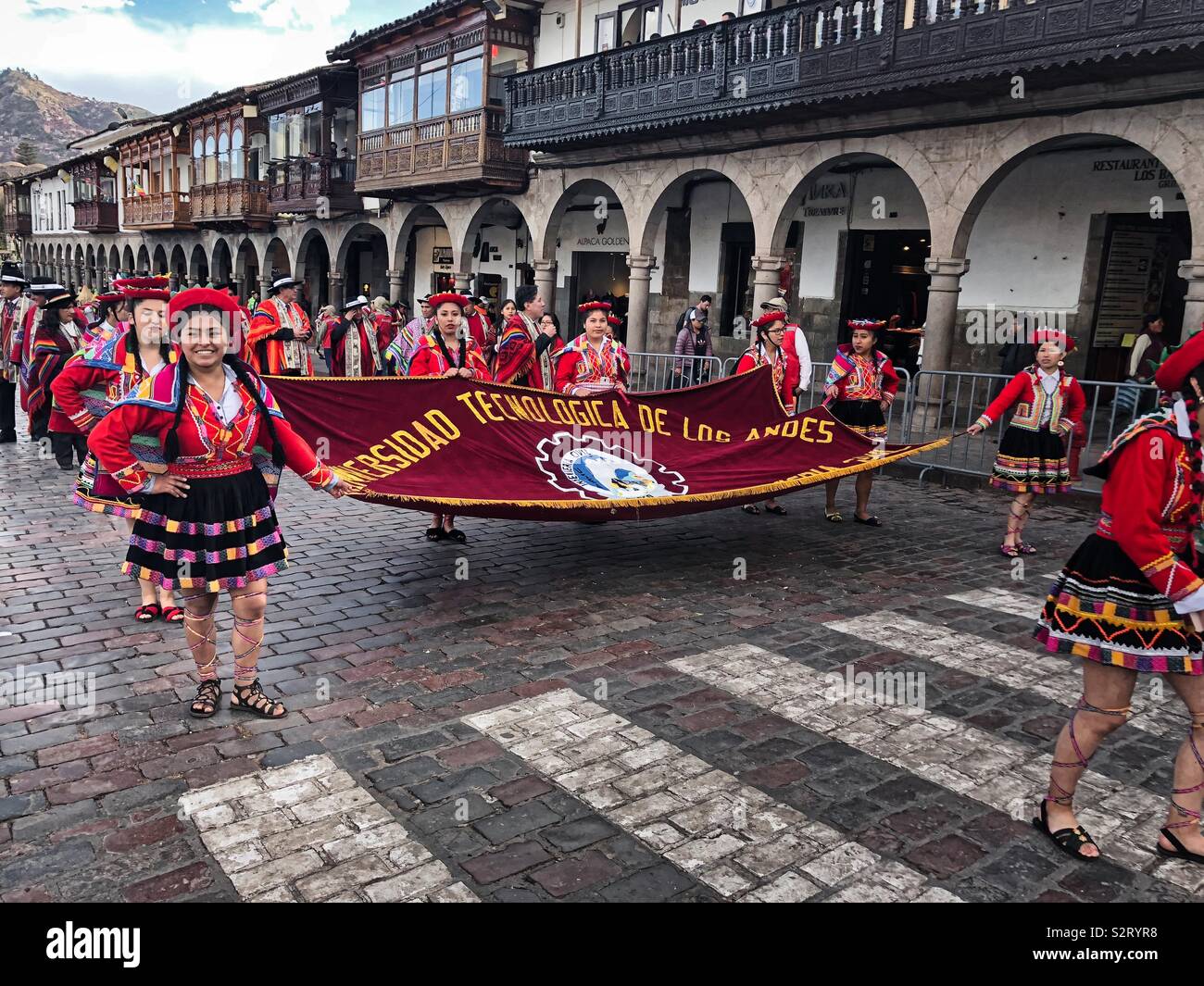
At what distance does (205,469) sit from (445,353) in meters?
4.01

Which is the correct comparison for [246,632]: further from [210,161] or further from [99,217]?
[99,217]

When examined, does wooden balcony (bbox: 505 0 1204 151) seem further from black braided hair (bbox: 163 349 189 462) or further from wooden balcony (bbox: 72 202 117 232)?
wooden balcony (bbox: 72 202 117 232)

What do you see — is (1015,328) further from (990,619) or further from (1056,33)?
(990,619)

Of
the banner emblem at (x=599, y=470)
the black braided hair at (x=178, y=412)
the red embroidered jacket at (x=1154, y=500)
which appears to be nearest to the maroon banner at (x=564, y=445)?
the banner emblem at (x=599, y=470)

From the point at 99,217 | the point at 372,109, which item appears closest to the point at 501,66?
the point at 372,109

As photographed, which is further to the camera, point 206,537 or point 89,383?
point 89,383

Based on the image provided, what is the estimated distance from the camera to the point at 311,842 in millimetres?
3617

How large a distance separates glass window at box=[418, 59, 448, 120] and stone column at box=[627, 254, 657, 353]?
25.5ft

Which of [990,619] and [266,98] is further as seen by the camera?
[266,98]

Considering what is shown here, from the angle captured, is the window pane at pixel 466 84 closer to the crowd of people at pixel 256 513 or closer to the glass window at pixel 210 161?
the crowd of people at pixel 256 513

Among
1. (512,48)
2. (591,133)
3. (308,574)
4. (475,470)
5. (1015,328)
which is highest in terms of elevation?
(512,48)

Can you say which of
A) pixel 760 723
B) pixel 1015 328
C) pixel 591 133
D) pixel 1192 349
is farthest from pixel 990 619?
pixel 591 133
